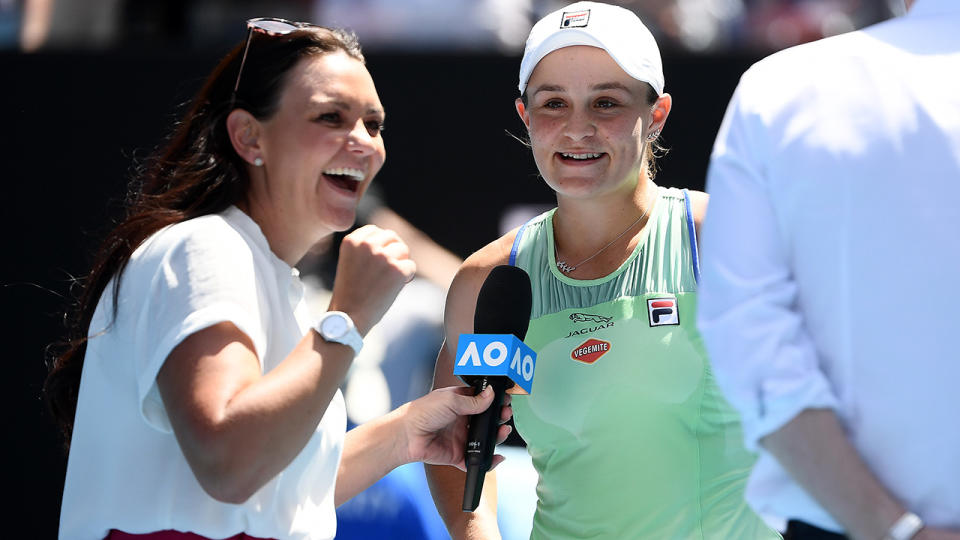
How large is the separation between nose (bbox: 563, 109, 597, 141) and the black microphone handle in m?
0.61

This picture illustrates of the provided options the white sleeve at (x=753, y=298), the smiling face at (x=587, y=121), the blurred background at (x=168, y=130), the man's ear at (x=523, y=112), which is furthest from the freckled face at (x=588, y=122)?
the blurred background at (x=168, y=130)

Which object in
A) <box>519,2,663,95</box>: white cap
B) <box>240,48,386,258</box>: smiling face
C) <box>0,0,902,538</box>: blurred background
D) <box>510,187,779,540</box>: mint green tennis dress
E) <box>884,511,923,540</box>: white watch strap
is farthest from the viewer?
<box>0,0,902,538</box>: blurred background

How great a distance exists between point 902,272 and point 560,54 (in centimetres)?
121

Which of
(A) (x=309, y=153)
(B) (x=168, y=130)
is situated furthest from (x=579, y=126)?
(B) (x=168, y=130)

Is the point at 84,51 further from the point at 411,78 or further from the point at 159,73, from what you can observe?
the point at 411,78

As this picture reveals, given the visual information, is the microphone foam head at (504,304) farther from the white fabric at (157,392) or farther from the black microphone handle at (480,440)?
the white fabric at (157,392)

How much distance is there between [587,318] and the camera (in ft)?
7.33

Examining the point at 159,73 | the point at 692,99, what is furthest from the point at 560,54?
the point at 159,73

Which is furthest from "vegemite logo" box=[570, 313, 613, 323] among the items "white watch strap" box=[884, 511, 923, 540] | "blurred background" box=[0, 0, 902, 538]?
"blurred background" box=[0, 0, 902, 538]

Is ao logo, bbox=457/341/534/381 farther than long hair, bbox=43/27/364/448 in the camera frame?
Yes

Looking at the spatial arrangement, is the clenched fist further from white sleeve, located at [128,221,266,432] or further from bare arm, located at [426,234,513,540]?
bare arm, located at [426,234,513,540]

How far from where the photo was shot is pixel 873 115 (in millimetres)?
1240

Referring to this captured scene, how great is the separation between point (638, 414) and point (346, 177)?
771mm

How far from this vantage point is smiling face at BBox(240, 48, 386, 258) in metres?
1.91
